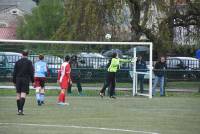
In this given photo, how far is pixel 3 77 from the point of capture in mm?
31562

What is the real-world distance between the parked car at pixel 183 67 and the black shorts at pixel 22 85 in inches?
672

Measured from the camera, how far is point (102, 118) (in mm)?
19328

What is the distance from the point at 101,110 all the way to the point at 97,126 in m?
5.30

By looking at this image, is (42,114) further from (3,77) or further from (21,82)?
(3,77)

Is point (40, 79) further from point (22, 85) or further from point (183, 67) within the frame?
point (183, 67)

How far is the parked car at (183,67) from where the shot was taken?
37.9m

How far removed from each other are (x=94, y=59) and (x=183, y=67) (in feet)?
24.7

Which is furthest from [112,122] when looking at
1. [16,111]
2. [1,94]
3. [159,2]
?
[159,2]

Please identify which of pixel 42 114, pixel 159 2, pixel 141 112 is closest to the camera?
pixel 42 114

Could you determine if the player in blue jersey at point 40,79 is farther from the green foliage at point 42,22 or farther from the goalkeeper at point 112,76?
the green foliage at point 42,22

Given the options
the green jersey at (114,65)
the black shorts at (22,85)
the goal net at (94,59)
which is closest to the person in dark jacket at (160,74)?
the goal net at (94,59)

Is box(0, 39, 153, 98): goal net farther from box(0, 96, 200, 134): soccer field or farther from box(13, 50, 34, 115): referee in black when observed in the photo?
box(13, 50, 34, 115): referee in black

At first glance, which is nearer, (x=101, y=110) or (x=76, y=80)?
(x=101, y=110)

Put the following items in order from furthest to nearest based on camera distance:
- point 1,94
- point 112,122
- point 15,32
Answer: point 15,32, point 1,94, point 112,122
